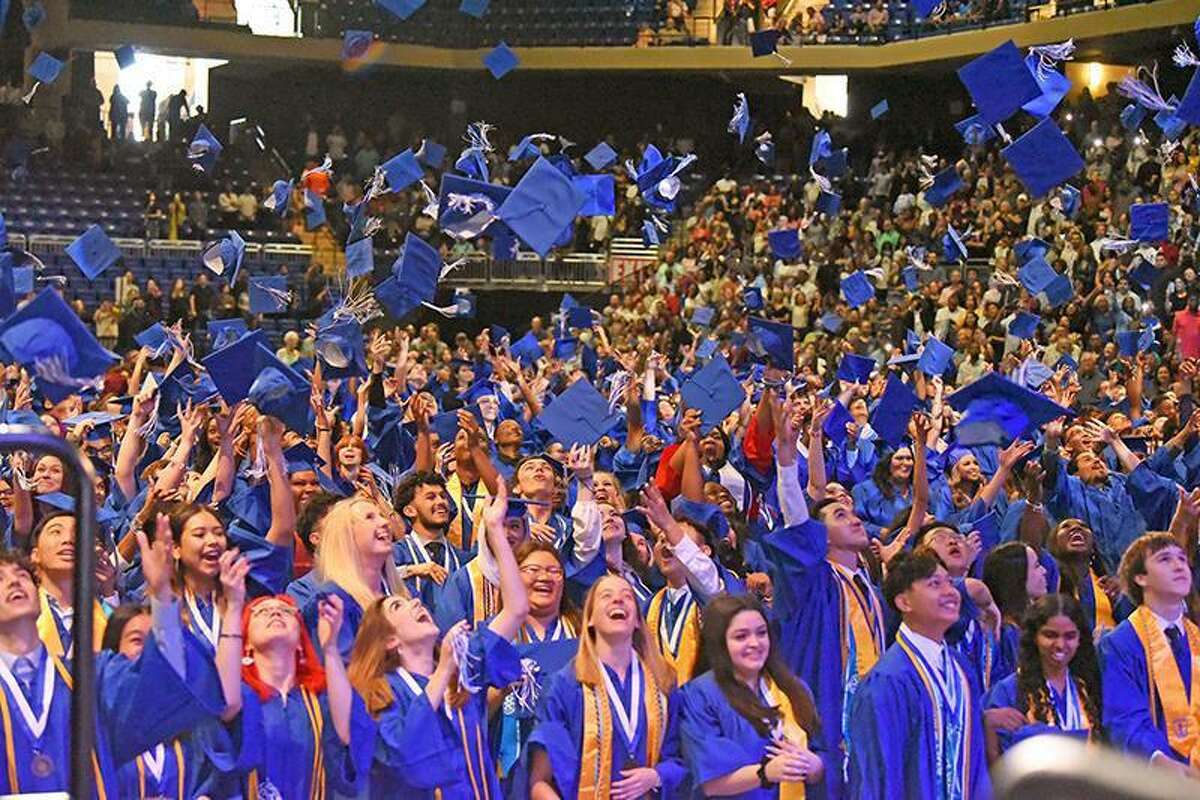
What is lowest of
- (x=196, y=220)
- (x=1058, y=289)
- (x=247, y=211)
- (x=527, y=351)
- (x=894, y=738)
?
(x=894, y=738)

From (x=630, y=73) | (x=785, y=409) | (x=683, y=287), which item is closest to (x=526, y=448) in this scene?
(x=785, y=409)

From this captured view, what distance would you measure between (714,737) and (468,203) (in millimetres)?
3864

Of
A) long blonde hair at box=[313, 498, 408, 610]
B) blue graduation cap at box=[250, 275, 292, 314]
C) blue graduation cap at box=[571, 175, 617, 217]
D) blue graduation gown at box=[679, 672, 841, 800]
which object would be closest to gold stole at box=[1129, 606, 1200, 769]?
blue graduation gown at box=[679, 672, 841, 800]

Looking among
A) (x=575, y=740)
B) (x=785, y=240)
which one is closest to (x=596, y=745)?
(x=575, y=740)

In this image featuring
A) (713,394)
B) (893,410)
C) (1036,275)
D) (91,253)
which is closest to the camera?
(893,410)

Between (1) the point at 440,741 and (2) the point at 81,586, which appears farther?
(1) the point at 440,741

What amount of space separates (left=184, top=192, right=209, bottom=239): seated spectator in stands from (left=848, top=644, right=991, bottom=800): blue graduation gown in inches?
709

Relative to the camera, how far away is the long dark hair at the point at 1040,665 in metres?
5.08

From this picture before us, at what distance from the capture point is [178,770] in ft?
14.8

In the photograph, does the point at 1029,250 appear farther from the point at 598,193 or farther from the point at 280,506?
the point at 280,506

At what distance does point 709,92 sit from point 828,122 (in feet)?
10.0

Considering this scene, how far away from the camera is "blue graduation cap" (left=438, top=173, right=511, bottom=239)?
26.6 feet

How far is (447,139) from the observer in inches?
1063

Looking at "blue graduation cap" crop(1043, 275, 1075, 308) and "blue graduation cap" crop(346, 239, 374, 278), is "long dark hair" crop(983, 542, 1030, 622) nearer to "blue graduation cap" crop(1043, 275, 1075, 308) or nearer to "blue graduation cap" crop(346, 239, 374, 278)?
"blue graduation cap" crop(346, 239, 374, 278)
